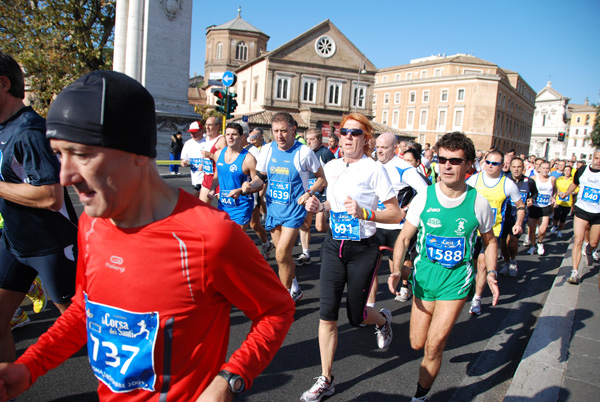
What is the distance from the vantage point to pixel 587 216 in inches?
292

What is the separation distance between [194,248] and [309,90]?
176 ft

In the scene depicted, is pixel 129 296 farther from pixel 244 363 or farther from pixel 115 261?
pixel 244 363

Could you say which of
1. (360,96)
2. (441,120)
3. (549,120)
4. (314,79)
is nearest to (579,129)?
(549,120)

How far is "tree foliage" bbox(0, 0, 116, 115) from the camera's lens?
24359 mm

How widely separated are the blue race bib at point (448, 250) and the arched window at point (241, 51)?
75.1 m

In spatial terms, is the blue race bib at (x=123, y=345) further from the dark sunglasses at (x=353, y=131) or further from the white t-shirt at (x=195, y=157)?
the white t-shirt at (x=195, y=157)

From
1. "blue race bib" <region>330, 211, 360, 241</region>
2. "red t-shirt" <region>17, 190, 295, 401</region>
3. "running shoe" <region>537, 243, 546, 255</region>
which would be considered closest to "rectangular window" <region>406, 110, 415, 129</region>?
"running shoe" <region>537, 243, 546, 255</region>

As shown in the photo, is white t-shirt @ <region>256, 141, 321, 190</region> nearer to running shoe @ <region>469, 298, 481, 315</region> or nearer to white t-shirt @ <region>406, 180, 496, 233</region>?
white t-shirt @ <region>406, 180, 496, 233</region>

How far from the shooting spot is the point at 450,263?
3400mm

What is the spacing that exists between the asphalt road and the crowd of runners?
22 cm

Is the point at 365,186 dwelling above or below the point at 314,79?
below

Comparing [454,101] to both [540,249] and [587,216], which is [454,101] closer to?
[540,249]

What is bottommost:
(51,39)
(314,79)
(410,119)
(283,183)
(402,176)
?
(283,183)

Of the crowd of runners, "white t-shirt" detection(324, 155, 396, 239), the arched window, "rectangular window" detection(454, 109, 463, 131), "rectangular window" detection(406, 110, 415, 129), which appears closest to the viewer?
the crowd of runners
